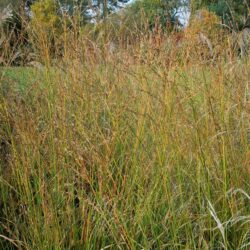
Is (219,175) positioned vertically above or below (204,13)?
below

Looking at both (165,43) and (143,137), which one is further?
(165,43)

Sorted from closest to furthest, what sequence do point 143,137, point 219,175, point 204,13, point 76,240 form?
point 76,240 < point 219,175 < point 143,137 < point 204,13

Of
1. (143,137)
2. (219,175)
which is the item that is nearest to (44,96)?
(143,137)

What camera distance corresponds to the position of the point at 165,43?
94.2 inches

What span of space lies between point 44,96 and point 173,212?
105 cm

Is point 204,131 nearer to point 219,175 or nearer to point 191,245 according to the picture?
point 219,175

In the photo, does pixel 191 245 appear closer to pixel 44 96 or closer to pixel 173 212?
pixel 173 212

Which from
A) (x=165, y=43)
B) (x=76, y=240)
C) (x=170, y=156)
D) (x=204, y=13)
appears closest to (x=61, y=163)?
(x=76, y=240)

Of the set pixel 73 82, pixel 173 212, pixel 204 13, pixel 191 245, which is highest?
pixel 204 13

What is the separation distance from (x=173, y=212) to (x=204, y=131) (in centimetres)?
43

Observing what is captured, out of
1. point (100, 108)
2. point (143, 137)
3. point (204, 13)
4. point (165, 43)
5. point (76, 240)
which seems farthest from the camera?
point (204, 13)

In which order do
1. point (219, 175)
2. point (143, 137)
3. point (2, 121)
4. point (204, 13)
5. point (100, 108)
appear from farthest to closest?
1. point (204, 13)
2. point (100, 108)
3. point (2, 121)
4. point (143, 137)
5. point (219, 175)

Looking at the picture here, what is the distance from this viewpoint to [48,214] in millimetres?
1312

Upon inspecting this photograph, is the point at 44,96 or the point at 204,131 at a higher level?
the point at 44,96
